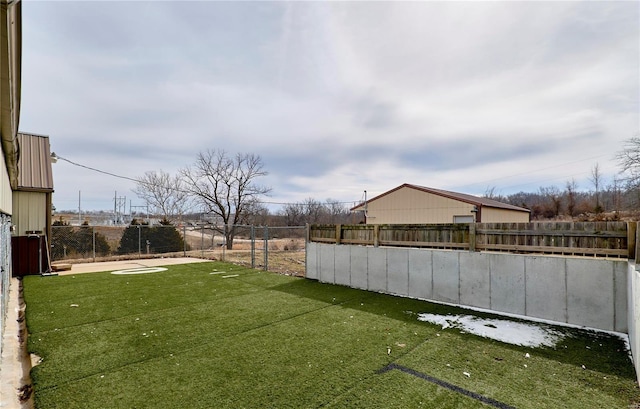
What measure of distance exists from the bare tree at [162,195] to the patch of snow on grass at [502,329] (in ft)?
92.0

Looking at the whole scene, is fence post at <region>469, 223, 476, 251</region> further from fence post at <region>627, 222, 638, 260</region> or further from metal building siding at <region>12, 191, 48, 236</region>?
metal building siding at <region>12, 191, 48, 236</region>

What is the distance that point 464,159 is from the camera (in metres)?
20.5

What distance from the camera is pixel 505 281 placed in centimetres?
518

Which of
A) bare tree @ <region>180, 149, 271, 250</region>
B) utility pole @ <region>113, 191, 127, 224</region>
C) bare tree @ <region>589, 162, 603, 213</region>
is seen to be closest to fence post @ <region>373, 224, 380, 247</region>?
bare tree @ <region>180, 149, 271, 250</region>

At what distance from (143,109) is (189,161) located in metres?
15.5

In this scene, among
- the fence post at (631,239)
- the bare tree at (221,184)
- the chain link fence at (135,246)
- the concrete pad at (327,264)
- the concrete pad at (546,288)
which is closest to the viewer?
the fence post at (631,239)

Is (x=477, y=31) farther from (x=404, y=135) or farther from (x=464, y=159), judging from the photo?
(x=464, y=159)

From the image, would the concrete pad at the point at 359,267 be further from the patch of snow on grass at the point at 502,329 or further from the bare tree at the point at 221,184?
the bare tree at the point at 221,184

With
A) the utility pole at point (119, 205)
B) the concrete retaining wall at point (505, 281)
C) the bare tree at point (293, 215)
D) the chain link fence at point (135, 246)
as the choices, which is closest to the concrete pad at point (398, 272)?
the concrete retaining wall at point (505, 281)

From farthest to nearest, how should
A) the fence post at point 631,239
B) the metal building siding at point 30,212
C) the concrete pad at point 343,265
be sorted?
the metal building siding at point 30,212 < the concrete pad at point 343,265 < the fence post at point 631,239

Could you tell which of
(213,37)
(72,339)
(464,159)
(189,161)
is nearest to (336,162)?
(464,159)

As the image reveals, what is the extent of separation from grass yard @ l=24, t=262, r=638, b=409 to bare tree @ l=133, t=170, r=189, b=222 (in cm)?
2462

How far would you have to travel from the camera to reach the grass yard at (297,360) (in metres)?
2.61

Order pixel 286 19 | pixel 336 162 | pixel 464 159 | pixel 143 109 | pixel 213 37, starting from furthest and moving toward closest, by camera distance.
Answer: pixel 336 162 → pixel 464 159 → pixel 143 109 → pixel 213 37 → pixel 286 19
